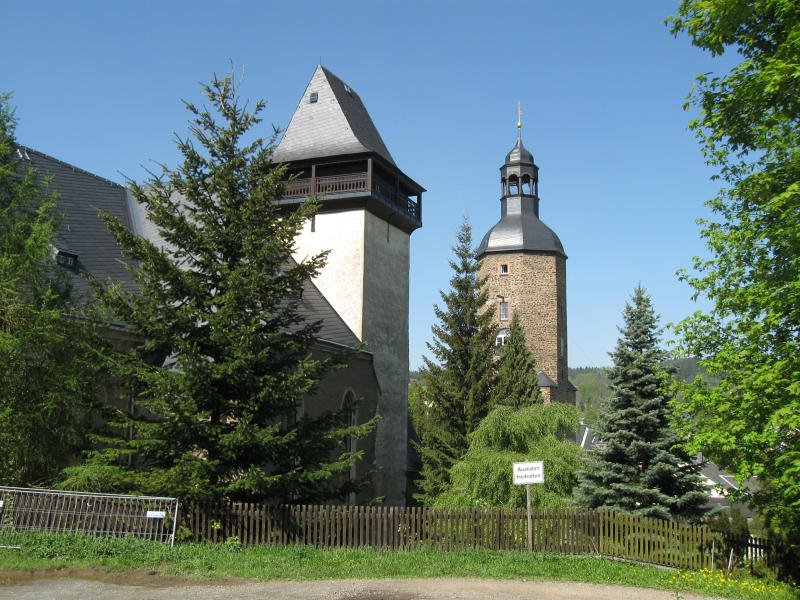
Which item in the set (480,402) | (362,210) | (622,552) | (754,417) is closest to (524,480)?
(622,552)

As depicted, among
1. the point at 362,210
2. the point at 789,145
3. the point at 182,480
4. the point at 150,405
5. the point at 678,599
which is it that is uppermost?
the point at 362,210

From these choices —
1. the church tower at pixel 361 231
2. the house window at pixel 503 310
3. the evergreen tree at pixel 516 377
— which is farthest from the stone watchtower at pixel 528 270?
the church tower at pixel 361 231

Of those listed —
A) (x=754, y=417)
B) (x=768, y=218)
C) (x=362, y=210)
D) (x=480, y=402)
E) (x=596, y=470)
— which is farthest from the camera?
(x=480, y=402)

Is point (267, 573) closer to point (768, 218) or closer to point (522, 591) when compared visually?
point (522, 591)

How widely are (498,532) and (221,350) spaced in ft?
20.9

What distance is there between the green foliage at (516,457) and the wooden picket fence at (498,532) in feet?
15.2

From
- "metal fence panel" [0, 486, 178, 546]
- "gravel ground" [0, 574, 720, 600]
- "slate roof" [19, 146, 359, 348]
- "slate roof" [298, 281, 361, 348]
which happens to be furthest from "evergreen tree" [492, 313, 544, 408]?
"metal fence panel" [0, 486, 178, 546]

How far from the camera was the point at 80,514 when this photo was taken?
12.9 metres

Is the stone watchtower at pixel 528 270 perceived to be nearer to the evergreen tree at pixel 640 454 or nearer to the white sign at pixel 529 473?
the evergreen tree at pixel 640 454

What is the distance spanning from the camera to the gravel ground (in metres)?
9.88

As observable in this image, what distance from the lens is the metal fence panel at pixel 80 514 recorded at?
12758 millimetres

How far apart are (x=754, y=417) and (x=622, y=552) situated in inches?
159

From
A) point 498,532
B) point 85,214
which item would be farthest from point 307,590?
point 85,214

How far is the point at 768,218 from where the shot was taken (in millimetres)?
13625
